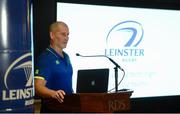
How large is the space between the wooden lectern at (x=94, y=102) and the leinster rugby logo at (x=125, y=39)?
1729mm

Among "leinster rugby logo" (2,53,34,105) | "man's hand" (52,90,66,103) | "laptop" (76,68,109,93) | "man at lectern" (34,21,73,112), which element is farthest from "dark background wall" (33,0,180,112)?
"leinster rugby logo" (2,53,34,105)

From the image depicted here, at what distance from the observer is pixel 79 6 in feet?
14.6

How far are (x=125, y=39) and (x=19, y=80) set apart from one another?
2.69 meters

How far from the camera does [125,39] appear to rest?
4812mm

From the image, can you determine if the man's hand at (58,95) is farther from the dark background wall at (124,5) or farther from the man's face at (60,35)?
the dark background wall at (124,5)

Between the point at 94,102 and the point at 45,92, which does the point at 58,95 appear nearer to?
the point at 45,92

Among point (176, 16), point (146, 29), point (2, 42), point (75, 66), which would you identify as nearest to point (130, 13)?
point (146, 29)

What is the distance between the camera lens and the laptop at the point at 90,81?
Answer: 3055 mm

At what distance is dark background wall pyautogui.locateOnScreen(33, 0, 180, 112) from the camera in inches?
170

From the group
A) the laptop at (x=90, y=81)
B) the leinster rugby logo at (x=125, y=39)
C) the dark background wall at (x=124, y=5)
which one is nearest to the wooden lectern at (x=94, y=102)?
the laptop at (x=90, y=81)

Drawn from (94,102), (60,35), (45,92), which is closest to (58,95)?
(45,92)

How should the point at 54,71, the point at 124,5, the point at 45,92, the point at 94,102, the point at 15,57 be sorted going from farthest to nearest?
the point at 124,5, the point at 54,71, the point at 45,92, the point at 94,102, the point at 15,57

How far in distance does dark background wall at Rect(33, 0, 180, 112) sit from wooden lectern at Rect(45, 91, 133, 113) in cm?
151

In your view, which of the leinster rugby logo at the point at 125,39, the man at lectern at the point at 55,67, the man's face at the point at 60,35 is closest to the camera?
the man at lectern at the point at 55,67
